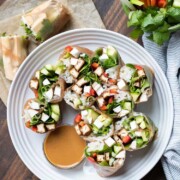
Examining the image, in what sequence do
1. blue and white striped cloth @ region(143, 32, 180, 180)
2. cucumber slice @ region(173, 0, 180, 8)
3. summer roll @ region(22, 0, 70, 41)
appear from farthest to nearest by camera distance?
summer roll @ region(22, 0, 70, 41) → blue and white striped cloth @ region(143, 32, 180, 180) → cucumber slice @ region(173, 0, 180, 8)

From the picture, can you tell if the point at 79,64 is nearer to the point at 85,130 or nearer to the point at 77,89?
the point at 77,89

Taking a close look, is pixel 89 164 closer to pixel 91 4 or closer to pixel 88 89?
pixel 88 89

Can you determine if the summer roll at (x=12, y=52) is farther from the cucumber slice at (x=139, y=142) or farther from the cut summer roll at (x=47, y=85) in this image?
the cucumber slice at (x=139, y=142)

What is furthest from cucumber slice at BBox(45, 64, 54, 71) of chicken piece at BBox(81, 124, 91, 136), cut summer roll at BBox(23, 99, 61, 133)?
chicken piece at BBox(81, 124, 91, 136)

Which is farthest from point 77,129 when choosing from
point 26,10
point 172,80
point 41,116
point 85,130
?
point 26,10

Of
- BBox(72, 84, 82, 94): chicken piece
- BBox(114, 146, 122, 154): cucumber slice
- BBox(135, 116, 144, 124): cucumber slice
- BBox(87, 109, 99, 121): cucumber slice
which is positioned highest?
BBox(72, 84, 82, 94): chicken piece

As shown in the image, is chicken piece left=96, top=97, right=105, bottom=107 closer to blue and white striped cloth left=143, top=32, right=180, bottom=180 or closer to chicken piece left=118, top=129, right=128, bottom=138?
chicken piece left=118, top=129, right=128, bottom=138
